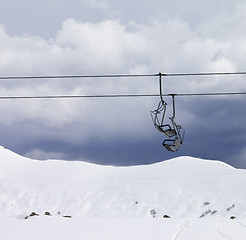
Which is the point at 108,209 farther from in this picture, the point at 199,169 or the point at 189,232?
the point at 189,232

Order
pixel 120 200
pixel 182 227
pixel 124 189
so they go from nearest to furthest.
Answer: pixel 182 227
pixel 120 200
pixel 124 189

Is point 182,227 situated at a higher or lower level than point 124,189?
lower

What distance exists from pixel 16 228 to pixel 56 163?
95.2 feet

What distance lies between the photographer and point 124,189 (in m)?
36.6

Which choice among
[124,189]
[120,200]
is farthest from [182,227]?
[124,189]

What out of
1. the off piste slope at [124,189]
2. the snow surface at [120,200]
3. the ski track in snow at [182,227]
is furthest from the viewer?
the off piste slope at [124,189]

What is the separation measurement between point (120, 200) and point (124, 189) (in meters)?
2.63

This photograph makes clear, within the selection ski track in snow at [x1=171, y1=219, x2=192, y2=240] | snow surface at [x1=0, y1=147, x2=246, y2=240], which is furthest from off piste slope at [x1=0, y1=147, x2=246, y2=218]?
ski track in snow at [x1=171, y1=219, x2=192, y2=240]

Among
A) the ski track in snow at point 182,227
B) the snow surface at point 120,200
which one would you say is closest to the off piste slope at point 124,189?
the snow surface at point 120,200

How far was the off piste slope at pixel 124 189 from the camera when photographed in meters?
31.2

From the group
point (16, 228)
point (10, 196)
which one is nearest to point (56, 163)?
point (10, 196)

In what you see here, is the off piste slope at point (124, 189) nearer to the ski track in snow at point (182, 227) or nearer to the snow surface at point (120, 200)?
the snow surface at point (120, 200)

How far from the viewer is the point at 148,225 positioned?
59.5ft

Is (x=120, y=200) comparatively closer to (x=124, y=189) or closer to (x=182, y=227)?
(x=124, y=189)
